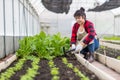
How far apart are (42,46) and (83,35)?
1349 mm

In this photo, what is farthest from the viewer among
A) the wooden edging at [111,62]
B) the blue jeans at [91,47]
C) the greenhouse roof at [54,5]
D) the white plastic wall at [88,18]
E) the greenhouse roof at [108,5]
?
the white plastic wall at [88,18]

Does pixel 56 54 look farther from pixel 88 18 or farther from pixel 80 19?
pixel 88 18

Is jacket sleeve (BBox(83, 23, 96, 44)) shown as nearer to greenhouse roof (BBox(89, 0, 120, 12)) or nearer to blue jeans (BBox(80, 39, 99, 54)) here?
blue jeans (BBox(80, 39, 99, 54))

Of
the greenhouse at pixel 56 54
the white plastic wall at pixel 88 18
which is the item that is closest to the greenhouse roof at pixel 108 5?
the white plastic wall at pixel 88 18

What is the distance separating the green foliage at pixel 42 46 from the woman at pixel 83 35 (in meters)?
0.88

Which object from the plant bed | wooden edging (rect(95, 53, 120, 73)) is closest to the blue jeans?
wooden edging (rect(95, 53, 120, 73))

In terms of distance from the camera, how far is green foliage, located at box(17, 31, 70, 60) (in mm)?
6686

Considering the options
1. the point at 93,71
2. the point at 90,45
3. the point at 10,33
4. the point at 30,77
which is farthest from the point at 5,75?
the point at 10,33

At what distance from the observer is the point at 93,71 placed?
4.34m

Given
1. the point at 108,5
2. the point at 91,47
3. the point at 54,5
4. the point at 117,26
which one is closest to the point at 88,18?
the point at 117,26

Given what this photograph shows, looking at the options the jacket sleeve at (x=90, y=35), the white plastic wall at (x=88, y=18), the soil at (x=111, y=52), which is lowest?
the soil at (x=111, y=52)

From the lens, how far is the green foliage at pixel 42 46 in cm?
669

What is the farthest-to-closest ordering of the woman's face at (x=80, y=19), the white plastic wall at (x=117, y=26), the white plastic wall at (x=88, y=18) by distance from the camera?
the white plastic wall at (x=88, y=18), the white plastic wall at (x=117, y=26), the woman's face at (x=80, y=19)

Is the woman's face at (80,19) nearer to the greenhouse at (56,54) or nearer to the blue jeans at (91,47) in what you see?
the greenhouse at (56,54)
